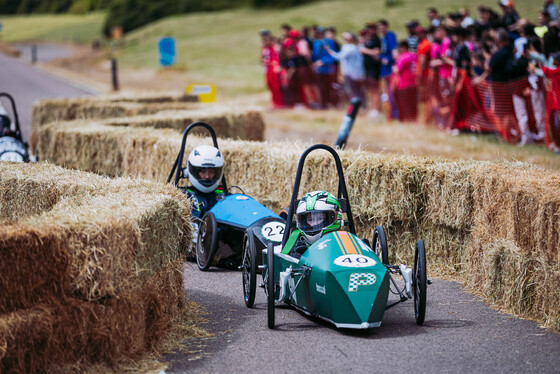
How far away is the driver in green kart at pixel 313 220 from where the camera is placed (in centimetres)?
715

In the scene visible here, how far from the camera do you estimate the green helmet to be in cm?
714

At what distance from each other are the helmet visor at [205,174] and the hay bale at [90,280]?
9.45 ft

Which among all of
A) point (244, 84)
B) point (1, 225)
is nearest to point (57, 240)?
point (1, 225)

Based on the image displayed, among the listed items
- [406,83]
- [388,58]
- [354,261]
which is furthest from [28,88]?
[354,261]

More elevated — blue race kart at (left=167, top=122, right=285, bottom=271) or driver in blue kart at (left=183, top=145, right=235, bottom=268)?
driver in blue kart at (left=183, top=145, right=235, bottom=268)

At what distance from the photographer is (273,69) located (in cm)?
2475

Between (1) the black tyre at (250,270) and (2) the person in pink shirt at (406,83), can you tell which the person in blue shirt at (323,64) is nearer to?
(2) the person in pink shirt at (406,83)

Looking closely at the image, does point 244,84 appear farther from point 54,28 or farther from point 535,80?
point 54,28

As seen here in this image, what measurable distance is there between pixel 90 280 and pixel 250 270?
6.82 ft

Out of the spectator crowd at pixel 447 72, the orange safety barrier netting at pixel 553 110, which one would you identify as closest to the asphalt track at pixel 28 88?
the spectator crowd at pixel 447 72

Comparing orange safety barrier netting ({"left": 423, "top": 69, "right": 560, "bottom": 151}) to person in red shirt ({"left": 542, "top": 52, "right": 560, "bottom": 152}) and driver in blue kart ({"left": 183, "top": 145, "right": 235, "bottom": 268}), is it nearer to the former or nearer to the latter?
person in red shirt ({"left": 542, "top": 52, "right": 560, "bottom": 152})

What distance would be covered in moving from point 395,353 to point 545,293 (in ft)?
5.14

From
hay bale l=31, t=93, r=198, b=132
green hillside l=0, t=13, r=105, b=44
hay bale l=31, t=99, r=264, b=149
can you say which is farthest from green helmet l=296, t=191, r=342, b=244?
green hillside l=0, t=13, r=105, b=44

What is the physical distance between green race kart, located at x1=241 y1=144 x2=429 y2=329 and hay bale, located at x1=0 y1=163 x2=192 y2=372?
95 cm
